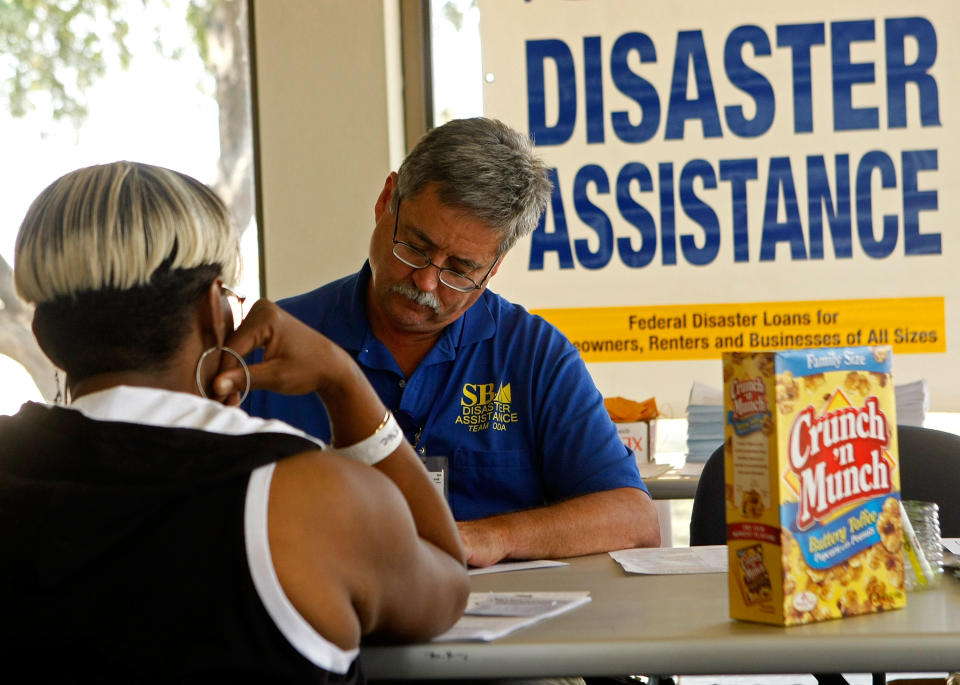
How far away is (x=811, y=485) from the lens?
1229 mm

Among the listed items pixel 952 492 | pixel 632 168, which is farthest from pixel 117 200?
pixel 632 168

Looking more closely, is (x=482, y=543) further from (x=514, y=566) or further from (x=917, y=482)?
(x=917, y=482)

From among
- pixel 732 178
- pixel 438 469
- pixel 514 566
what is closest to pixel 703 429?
pixel 732 178

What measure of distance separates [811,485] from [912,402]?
2532mm

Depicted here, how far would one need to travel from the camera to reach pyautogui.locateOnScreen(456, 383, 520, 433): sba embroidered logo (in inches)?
84.1

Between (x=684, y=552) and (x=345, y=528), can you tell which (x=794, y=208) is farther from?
(x=345, y=528)

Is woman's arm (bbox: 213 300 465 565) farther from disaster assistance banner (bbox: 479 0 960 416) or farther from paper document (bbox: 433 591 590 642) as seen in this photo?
disaster assistance banner (bbox: 479 0 960 416)

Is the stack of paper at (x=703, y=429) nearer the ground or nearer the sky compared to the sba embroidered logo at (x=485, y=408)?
nearer the ground

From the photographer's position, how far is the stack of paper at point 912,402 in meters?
3.51

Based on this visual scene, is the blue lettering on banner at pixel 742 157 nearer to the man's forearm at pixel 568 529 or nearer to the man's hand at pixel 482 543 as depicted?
the man's forearm at pixel 568 529

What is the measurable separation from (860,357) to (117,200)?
86 cm

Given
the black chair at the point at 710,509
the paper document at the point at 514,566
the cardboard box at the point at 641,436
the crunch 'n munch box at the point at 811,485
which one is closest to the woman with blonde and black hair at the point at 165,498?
the crunch 'n munch box at the point at 811,485

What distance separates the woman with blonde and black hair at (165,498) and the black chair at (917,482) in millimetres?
1079

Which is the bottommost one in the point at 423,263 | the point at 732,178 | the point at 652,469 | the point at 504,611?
the point at 652,469
